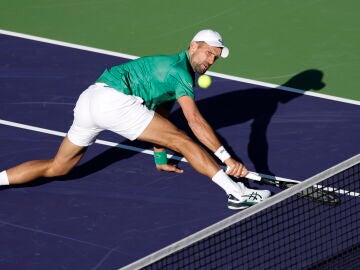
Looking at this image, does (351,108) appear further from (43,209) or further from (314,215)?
(43,209)

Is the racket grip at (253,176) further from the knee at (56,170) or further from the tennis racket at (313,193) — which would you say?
the knee at (56,170)

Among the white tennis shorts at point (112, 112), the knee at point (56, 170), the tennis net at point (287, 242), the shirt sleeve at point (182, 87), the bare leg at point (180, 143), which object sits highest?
the shirt sleeve at point (182, 87)

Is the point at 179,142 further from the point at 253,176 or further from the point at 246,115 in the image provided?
the point at 246,115

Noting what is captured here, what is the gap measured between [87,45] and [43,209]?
4.43 metres

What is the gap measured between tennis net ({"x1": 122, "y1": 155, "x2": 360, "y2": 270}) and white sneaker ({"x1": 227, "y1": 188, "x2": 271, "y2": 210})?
0.22 m

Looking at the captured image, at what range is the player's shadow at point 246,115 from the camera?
46.8 feet

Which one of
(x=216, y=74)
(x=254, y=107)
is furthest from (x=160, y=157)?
(x=216, y=74)

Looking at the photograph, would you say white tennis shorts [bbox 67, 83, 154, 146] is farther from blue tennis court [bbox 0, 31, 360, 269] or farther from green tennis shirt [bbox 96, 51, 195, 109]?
blue tennis court [bbox 0, 31, 360, 269]

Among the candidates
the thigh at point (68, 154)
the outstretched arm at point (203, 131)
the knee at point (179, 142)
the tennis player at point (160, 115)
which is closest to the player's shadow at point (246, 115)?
the thigh at point (68, 154)

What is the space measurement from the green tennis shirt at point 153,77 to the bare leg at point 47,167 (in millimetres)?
958

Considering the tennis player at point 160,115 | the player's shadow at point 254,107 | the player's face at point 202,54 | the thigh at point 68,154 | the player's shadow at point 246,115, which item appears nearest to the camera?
the tennis player at point 160,115

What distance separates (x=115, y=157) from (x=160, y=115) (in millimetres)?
1403

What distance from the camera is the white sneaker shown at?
13078 mm

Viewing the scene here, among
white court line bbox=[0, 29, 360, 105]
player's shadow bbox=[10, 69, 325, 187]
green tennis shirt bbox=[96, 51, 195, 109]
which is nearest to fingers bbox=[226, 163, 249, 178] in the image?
green tennis shirt bbox=[96, 51, 195, 109]
